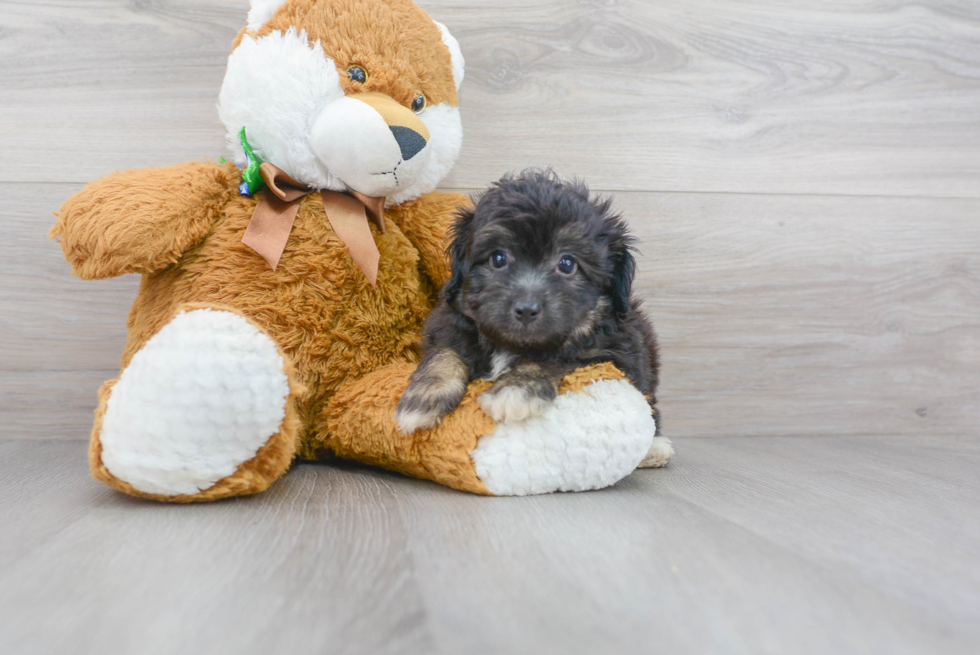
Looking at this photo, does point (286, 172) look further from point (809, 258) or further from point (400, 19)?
point (809, 258)

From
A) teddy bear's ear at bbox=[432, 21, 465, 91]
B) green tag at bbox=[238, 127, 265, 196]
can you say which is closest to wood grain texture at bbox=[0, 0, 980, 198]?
teddy bear's ear at bbox=[432, 21, 465, 91]

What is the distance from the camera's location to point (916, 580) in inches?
42.4

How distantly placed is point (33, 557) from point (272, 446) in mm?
429

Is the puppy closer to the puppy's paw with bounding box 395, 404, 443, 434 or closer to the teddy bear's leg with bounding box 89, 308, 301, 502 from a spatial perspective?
the puppy's paw with bounding box 395, 404, 443, 434

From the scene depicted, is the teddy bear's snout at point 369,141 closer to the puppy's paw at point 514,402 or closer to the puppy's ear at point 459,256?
the puppy's ear at point 459,256

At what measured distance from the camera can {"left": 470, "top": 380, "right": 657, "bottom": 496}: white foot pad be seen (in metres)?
1.46

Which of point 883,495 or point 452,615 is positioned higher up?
point 452,615

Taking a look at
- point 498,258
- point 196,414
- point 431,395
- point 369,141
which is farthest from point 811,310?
point 196,414

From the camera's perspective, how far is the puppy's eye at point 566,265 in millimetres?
1530

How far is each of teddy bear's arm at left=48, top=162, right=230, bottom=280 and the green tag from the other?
105 millimetres

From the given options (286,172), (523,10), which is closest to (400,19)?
(286,172)

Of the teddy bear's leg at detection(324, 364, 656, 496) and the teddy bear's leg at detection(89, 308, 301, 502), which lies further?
the teddy bear's leg at detection(324, 364, 656, 496)

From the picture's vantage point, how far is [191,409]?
50.9 inches

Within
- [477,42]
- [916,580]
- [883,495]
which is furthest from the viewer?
[477,42]
